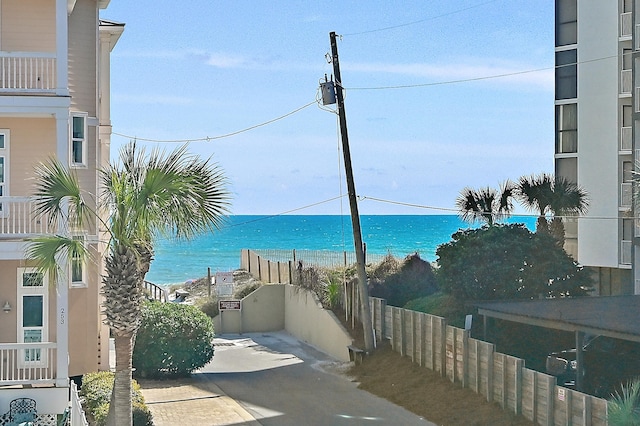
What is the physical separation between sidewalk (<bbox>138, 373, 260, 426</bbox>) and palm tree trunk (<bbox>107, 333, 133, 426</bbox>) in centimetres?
514

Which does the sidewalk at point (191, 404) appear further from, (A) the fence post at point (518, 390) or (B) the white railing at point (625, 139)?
(B) the white railing at point (625, 139)

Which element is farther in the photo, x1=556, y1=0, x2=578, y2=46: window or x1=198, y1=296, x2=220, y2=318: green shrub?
x1=556, y1=0, x2=578, y2=46: window

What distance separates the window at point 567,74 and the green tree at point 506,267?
1680 cm

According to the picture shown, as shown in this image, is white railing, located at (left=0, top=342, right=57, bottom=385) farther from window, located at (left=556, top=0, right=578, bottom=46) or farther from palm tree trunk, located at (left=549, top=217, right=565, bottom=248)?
window, located at (left=556, top=0, right=578, bottom=46)

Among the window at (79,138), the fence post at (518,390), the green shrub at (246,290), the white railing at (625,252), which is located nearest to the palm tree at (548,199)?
the white railing at (625,252)

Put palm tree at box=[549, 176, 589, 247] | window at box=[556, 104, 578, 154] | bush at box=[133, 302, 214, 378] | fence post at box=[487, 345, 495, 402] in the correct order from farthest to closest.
→ window at box=[556, 104, 578, 154]
palm tree at box=[549, 176, 589, 247]
bush at box=[133, 302, 214, 378]
fence post at box=[487, 345, 495, 402]

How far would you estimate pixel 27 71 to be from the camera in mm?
20484

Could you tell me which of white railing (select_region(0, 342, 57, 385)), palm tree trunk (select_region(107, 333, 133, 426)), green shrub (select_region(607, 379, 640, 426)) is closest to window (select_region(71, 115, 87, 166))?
white railing (select_region(0, 342, 57, 385))

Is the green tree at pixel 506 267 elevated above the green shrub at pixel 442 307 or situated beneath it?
elevated above

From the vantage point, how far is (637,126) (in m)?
33.0

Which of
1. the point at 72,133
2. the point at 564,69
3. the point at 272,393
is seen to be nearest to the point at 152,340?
the point at 272,393

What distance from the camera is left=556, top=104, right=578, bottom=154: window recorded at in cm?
4100

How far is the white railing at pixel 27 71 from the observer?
19.6m

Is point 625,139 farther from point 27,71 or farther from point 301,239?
point 301,239
